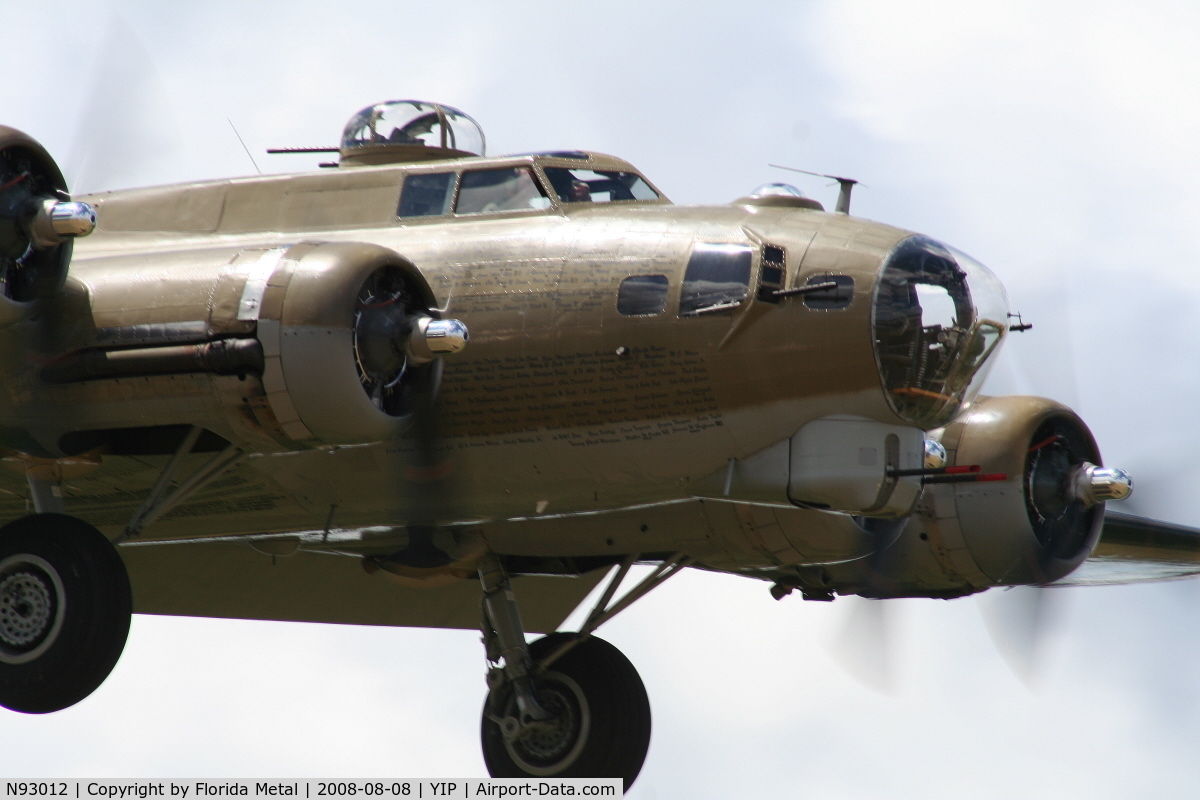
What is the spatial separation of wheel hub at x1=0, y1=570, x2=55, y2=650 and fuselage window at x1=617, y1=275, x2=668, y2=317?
421 cm

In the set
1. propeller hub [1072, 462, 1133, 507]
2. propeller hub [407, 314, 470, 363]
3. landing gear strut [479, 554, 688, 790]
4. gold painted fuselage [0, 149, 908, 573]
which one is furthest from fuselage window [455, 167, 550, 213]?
propeller hub [1072, 462, 1133, 507]

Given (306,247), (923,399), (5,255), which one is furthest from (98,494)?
(923,399)

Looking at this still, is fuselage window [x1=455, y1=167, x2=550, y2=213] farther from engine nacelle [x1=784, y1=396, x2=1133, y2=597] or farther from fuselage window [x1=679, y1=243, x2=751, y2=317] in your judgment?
engine nacelle [x1=784, y1=396, x2=1133, y2=597]

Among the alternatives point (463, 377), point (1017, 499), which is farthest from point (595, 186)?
point (1017, 499)

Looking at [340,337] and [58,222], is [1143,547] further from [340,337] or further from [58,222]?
[58,222]

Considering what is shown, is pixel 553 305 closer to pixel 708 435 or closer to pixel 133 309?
pixel 708 435

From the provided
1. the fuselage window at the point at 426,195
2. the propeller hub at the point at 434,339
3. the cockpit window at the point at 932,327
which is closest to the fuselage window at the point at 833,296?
the cockpit window at the point at 932,327

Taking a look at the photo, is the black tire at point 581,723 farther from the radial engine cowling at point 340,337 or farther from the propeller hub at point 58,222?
the propeller hub at point 58,222

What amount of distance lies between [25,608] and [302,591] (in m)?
5.56

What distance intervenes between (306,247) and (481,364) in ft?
4.85

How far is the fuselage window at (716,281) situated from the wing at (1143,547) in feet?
21.6

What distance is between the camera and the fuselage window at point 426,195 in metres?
12.6

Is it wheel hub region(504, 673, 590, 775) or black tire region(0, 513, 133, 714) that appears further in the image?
wheel hub region(504, 673, 590, 775)

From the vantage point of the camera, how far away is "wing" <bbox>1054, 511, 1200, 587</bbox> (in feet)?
53.5
